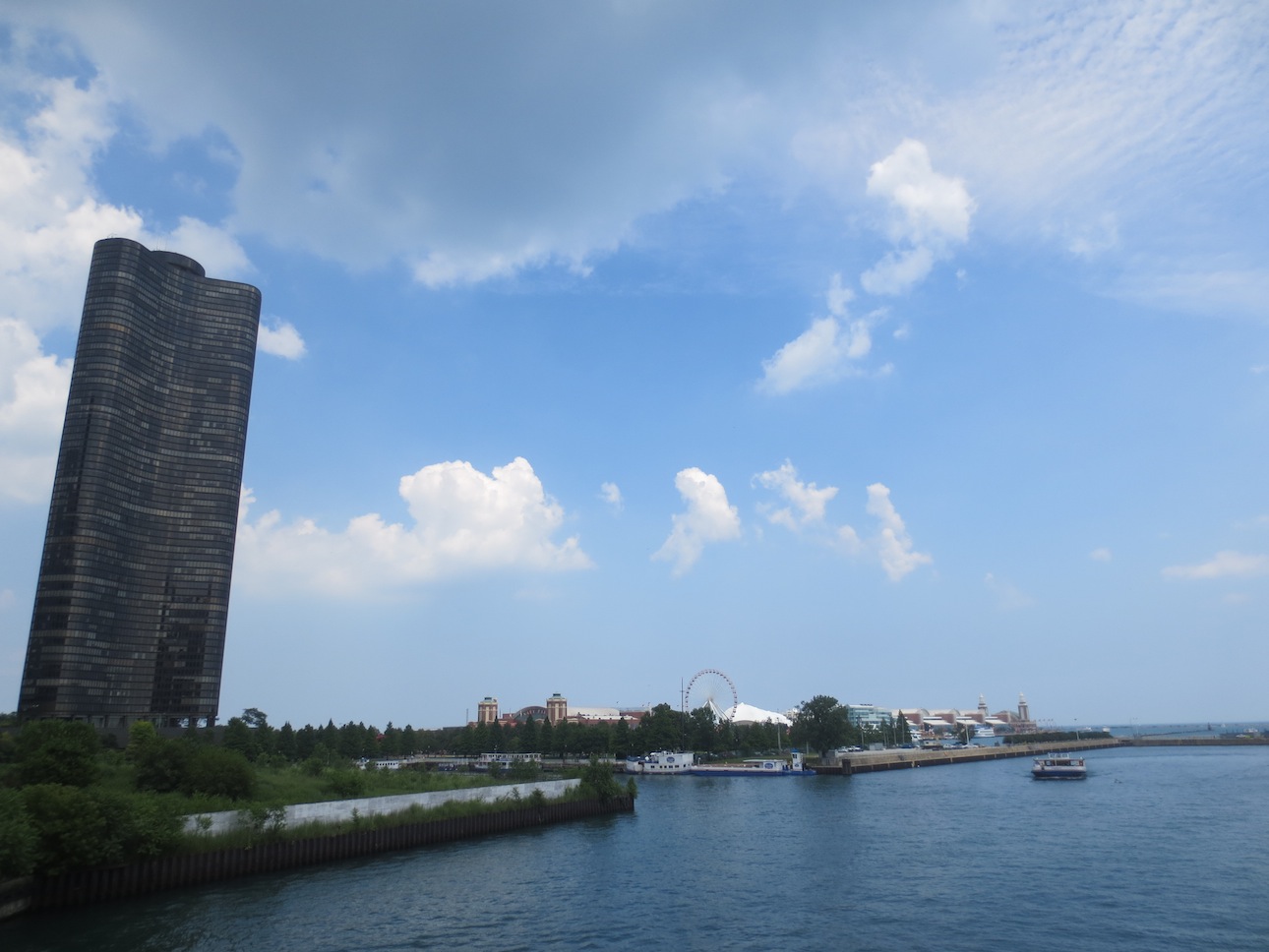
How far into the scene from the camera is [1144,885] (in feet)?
195

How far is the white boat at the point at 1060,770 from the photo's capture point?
157 metres

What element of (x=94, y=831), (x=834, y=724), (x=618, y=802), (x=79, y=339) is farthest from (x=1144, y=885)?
(x=79, y=339)

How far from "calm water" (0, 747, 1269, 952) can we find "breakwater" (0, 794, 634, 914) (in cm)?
175

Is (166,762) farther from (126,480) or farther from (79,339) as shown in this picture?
(79,339)

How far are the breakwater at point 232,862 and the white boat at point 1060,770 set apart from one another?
379 feet

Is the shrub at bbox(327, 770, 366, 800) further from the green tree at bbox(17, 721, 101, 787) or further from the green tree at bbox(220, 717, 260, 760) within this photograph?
the green tree at bbox(220, 717, 260, 760)

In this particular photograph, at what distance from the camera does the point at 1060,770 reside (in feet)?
519

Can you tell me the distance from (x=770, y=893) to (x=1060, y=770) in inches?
4935

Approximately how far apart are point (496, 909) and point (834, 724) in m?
155

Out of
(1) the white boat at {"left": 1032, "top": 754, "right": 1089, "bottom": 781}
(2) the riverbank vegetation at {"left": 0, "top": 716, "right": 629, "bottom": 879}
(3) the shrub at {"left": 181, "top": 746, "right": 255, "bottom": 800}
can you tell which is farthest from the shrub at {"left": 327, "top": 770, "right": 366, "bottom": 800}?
(1) the white boat at {"left": 1032, "top": 754, "right": 1089, "bottom": 781}

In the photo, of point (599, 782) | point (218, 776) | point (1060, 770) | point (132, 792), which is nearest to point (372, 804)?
point (218, 776)

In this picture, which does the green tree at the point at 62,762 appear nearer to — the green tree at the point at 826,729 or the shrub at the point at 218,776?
the shrub at the point at 218,776

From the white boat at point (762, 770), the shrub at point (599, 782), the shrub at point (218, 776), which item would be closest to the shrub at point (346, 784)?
the shrub at point (218, 776)

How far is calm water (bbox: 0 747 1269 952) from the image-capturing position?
156ft
